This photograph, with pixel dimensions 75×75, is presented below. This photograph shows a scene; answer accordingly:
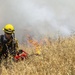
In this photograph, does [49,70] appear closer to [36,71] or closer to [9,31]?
[36,71]

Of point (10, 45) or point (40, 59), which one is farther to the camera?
point (10, 45)

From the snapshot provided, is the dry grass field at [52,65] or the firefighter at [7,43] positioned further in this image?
the firefighter at [7,43]

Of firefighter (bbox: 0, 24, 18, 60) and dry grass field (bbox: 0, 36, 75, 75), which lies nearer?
dry grass field (bbox: 0, 36, 75, 75)

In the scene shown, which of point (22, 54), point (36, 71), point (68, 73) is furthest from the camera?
point (22, 54)

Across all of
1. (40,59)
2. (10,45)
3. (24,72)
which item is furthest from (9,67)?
(10,45)

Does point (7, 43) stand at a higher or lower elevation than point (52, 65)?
higher

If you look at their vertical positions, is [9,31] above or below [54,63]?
above

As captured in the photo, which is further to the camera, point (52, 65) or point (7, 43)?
point (7, 43)

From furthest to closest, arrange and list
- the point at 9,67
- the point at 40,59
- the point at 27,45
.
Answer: the point at 27,45, the point at 9,67, the point at 40,59

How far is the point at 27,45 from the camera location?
8.33 metres

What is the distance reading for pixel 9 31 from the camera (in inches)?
308

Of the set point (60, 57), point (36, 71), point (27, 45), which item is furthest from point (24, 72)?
point (27, 45)

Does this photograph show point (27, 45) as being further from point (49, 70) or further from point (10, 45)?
point (49, 70)

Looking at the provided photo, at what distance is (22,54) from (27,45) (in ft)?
4.49
